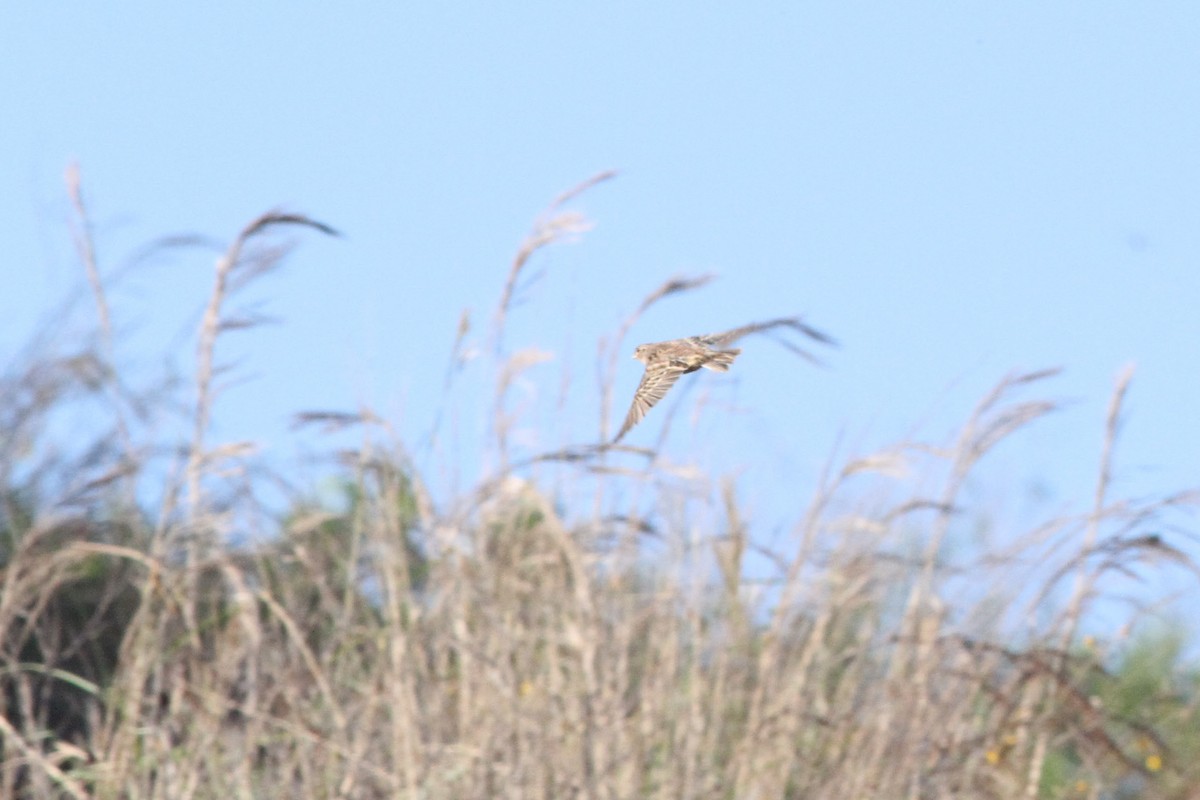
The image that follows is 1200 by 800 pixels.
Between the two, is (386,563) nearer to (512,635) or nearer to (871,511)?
(512,635)

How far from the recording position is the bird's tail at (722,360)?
106 inches

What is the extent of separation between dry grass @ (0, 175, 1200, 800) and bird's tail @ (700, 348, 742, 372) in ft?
3.67

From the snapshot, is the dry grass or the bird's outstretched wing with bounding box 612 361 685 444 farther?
the dry grass

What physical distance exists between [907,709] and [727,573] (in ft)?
1.65

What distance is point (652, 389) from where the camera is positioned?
9.21 ft

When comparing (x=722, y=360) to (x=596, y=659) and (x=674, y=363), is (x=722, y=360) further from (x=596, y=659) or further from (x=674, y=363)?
(x=596, y=659)

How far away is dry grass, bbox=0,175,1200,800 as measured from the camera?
387 cm

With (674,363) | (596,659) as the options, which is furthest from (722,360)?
(596,659)

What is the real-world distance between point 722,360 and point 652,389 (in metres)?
0.12

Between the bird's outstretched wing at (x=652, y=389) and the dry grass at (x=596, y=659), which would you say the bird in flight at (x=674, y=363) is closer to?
the bird's outstretched wing at (x=652, y=389)

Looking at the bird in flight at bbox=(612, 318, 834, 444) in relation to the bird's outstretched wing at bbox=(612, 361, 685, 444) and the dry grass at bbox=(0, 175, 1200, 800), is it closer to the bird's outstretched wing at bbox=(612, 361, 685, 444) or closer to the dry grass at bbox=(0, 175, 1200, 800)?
the bird's outstretched wing at bbox=(612, 361, 685, 444)

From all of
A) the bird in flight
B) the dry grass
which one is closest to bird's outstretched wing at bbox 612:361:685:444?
the bird in flight

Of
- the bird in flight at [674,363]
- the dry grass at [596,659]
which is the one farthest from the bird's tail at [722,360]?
the dry grass at [596,659]

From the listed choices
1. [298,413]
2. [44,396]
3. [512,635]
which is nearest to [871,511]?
[512,635]
